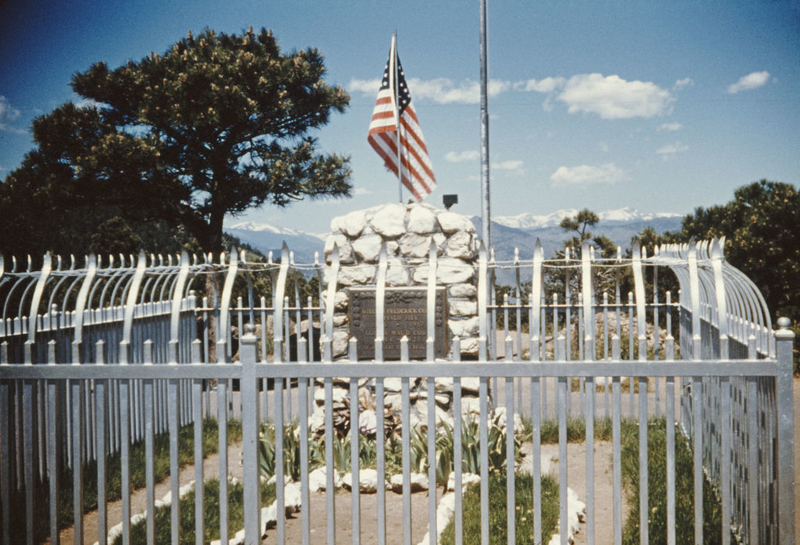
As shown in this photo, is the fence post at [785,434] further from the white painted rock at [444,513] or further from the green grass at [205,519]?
the green grass at [205,519]

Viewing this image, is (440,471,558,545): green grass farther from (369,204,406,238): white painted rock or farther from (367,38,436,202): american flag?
(367,38,436,202): american flag

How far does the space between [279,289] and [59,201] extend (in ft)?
42.6

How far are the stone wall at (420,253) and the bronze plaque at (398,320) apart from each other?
0.28 meters

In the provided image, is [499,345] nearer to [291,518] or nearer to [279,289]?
[291,518]

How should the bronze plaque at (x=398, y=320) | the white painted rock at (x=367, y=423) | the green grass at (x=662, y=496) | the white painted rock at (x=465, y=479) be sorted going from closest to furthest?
the green grass at (x=662, y=496), the white painted rock at (x=465, y=479), the white painted rock at (x=367, y=423), the bronze plaque at (x=398, y=320)

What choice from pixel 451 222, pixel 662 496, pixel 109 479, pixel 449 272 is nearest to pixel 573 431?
pixel 662 496

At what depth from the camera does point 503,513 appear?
4148 millimetres

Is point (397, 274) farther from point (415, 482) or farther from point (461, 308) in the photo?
point (415, 482)

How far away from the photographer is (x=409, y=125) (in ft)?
22.9

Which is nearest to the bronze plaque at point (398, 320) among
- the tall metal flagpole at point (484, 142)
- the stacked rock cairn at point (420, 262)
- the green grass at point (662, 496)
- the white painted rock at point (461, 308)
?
the stacked rock cairn at point (420, 262)

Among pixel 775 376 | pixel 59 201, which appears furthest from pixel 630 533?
pixel 59 201

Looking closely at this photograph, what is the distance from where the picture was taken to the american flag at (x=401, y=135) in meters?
6.79

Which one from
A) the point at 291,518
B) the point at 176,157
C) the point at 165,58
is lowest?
the point at 291,518

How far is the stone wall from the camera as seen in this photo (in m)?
6.26
